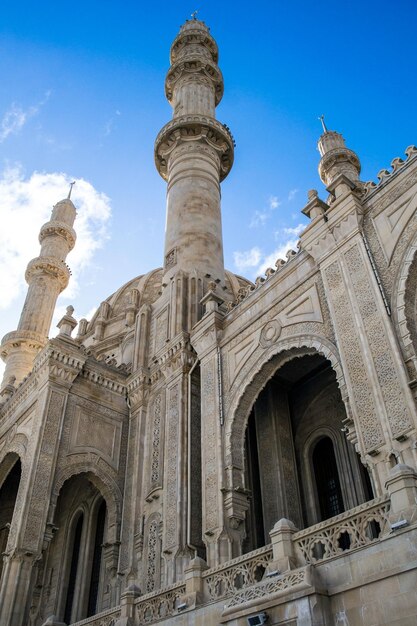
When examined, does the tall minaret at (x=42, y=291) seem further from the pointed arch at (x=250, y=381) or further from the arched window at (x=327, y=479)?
the arched window at (x=327, y=479)

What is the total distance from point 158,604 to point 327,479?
5369mm

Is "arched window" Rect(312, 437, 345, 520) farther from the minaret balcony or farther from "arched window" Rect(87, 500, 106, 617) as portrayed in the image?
the minaret balcony

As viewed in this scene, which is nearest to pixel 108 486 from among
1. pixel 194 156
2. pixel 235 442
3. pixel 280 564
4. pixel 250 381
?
pixel 235 442

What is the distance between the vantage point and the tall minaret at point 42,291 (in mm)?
24359

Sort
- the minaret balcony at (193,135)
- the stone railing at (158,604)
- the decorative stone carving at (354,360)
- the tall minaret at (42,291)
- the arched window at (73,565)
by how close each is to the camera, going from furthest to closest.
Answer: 1. the tall minaret at (42,291)
2. the minaret balcony at (193,135)
3. the arched window at (73,565)
4. the stone railing at (158,604)
5. the decorative stone carving at (354,360)

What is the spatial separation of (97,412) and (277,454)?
4.83 m

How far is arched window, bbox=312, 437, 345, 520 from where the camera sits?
41.0 feet

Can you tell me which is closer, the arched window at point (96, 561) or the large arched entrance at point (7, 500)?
the arched window at point (96, 561)

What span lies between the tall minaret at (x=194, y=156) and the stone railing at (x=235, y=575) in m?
9.71

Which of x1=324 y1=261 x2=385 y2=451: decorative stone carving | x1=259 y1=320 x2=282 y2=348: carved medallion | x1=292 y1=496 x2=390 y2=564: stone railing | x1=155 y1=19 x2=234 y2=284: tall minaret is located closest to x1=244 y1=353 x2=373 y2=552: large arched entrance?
x1=259 y1=320 x2=282 y2=348: carved medallion

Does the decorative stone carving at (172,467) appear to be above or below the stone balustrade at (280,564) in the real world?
above

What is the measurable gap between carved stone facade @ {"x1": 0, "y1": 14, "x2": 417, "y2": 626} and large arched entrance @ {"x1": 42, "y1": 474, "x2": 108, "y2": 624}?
55 mm

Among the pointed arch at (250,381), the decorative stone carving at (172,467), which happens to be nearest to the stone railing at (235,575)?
the pointed arch at (250,381)

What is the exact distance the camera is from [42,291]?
84.7ft
